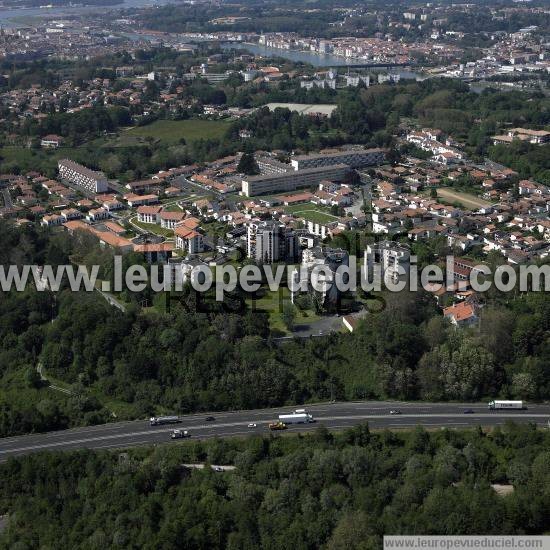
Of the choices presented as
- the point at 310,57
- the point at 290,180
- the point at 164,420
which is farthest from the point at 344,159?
the point at 310,57

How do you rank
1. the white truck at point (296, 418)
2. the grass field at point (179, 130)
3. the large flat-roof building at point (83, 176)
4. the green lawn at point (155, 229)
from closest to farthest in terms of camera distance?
the white truck at point (296, 418)
the green lawn at point (155, 229)
the large flat-roof building at point (83, 176)
the grass field at point (179, 130)

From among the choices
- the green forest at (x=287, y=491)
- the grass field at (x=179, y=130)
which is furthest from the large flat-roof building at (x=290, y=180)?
the green forest at (x=287, y=491)

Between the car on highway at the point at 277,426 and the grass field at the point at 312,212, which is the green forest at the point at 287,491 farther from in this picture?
the grass field at the point at 312,212

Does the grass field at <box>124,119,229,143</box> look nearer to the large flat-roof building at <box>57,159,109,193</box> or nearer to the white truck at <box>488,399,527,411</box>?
the large flat-roof building at <box>57,159,109,193</box>

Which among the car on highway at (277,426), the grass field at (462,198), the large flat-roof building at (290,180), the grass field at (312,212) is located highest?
the large flat-roof building at (290,180)

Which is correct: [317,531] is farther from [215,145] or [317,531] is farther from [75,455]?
[215,145]

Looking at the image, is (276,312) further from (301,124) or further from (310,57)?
(310,57)
